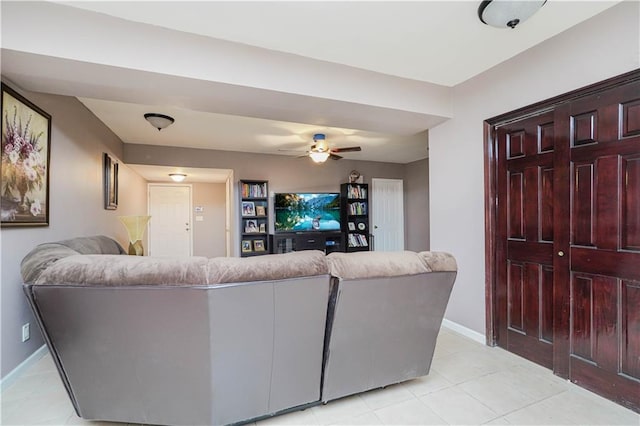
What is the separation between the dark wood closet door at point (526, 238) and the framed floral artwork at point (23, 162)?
11.8 feet

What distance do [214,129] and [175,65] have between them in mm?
2046

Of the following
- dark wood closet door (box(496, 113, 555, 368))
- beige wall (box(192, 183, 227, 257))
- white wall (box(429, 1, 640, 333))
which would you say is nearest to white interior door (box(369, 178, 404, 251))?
white wall (box(429, 1, 640, 333))

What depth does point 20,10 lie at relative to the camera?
174 centimetres

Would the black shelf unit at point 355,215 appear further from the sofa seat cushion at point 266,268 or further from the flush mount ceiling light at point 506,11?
the sofa seat cushion at point 266,268

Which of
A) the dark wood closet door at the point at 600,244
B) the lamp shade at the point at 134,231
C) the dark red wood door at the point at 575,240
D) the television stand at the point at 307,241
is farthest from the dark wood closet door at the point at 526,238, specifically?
the lamp shade at the point at 134,231

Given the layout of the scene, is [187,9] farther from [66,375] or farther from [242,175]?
[242,175]

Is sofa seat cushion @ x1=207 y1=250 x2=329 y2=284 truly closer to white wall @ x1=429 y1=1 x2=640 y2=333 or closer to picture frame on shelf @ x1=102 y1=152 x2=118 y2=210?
white wall @ x1=429 y1=1 x2=640 y2=333

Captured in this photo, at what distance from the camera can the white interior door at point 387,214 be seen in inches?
250

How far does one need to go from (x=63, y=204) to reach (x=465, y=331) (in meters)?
3.86

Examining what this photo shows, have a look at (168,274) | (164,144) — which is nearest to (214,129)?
(164,144)

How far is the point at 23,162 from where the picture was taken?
82.6 inches

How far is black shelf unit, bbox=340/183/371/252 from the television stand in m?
0.25

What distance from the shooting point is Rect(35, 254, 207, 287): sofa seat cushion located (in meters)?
1.29

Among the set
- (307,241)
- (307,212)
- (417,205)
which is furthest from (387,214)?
(307,241)
